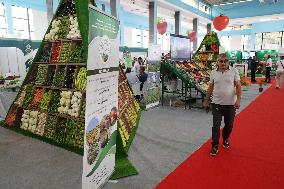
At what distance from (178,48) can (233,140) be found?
349 centimetres

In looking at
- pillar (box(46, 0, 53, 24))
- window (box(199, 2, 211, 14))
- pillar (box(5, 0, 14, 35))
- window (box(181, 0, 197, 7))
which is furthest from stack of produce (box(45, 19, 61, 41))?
window (box(199, 2, 211, 14))

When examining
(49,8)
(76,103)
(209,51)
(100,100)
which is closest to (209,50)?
(209,51)

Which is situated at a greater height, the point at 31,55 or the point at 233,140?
the point at 31,55

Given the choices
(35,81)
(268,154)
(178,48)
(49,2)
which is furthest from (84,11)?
(49,2)

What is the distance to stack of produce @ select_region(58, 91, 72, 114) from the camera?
4293mm

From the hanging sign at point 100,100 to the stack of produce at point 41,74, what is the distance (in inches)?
94.3

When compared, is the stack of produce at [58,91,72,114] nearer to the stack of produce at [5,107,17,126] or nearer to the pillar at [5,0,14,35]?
Result: the stack of produce at [5,107,17,126]

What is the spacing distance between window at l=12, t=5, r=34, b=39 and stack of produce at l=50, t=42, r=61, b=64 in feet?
40.1

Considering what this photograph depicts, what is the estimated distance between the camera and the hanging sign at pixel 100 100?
2.38m

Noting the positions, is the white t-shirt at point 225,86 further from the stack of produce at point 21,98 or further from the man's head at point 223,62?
the stack of produce at point 21,98

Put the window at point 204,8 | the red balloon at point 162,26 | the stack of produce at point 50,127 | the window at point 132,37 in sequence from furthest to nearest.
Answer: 1. the window at point 132,37
2. the window at point 204,8
3. the red balloon at point 162,26
4. the stack of produce at point 50,127

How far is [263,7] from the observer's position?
21.5 meters

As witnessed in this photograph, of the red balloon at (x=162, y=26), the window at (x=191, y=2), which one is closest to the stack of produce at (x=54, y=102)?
the red balloon at (x=162, y=26)

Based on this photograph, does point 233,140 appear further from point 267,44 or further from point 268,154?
point 267,44
